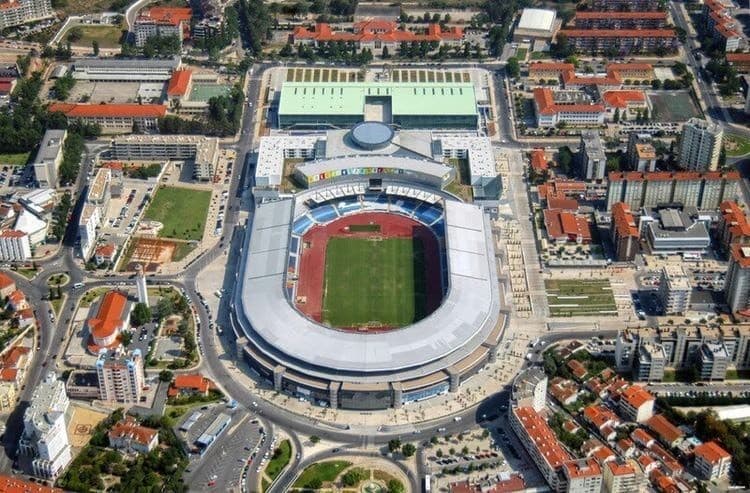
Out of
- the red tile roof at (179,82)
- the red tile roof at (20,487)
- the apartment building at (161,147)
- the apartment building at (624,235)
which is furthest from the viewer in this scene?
the red tile roof at (179,82)

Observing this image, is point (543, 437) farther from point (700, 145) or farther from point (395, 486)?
point (700, 145)

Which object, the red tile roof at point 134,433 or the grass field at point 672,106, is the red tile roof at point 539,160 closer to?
the grass field at point 672,106

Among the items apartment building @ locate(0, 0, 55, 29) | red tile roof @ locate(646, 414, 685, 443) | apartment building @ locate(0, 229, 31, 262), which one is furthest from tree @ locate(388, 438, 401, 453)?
apartment building @ locate(0, 0, 55, 29)

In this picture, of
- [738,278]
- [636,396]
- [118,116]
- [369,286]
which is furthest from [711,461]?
[118,116]

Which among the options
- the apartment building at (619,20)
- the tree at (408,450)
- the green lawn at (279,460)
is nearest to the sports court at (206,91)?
the apartment building at (619,20)

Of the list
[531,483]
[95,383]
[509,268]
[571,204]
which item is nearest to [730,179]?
[571,204]

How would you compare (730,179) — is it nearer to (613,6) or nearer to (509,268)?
(509,268)
